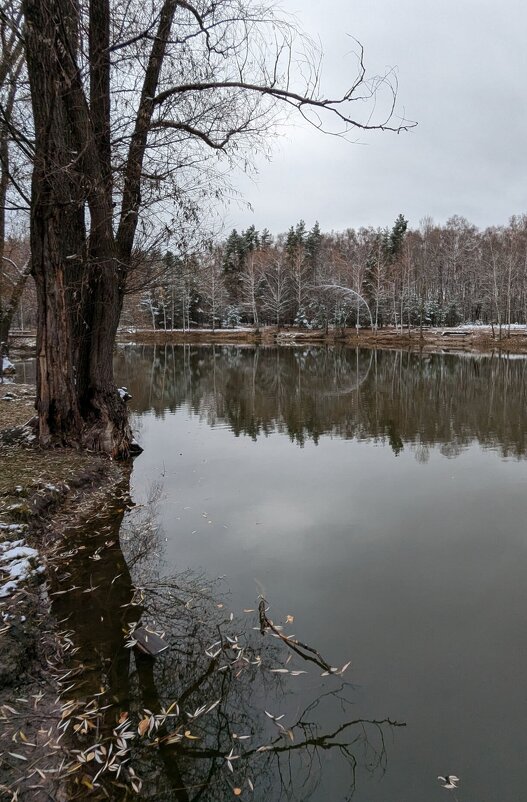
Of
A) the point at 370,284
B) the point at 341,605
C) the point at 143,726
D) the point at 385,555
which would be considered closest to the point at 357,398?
the point at 385,555

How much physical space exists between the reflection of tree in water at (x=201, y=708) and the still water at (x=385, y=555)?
7 centimetres

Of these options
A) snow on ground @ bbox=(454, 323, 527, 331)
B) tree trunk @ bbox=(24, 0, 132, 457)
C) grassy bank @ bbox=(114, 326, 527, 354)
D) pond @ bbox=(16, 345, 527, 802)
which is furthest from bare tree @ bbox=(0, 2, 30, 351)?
snow on ground @ bbox=(454, 323, 527, 331)

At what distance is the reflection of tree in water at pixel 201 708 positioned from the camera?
9.95 feet

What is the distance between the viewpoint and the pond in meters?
3.25

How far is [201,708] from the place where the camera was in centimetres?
356

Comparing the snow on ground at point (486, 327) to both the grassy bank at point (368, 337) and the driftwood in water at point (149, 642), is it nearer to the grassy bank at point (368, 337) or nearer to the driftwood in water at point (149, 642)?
the grassy bank at point (368, 337)

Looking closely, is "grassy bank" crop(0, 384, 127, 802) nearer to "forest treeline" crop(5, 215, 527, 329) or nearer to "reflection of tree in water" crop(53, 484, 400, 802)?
"reflection of tree in water" crop(53, 484, 400, 802)

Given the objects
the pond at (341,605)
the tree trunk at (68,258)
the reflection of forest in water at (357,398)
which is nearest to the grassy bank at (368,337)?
the reflection of forest in water at (357,398)

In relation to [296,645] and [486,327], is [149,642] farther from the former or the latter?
[486,327]

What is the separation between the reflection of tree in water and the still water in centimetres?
7

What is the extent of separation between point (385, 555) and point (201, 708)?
3.41 metres

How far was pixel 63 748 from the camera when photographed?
2992 millimetres

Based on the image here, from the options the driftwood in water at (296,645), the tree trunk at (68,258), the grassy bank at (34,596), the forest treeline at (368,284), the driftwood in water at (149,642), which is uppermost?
the forest treeline at (368,284)

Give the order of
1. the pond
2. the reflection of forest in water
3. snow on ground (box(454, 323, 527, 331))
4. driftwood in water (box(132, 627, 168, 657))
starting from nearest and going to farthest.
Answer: the pond
driftwood in water (box(132, 627, 168, 657))
the reflection of forest in water
snow on ground (box(454, 323, 527, 331))
